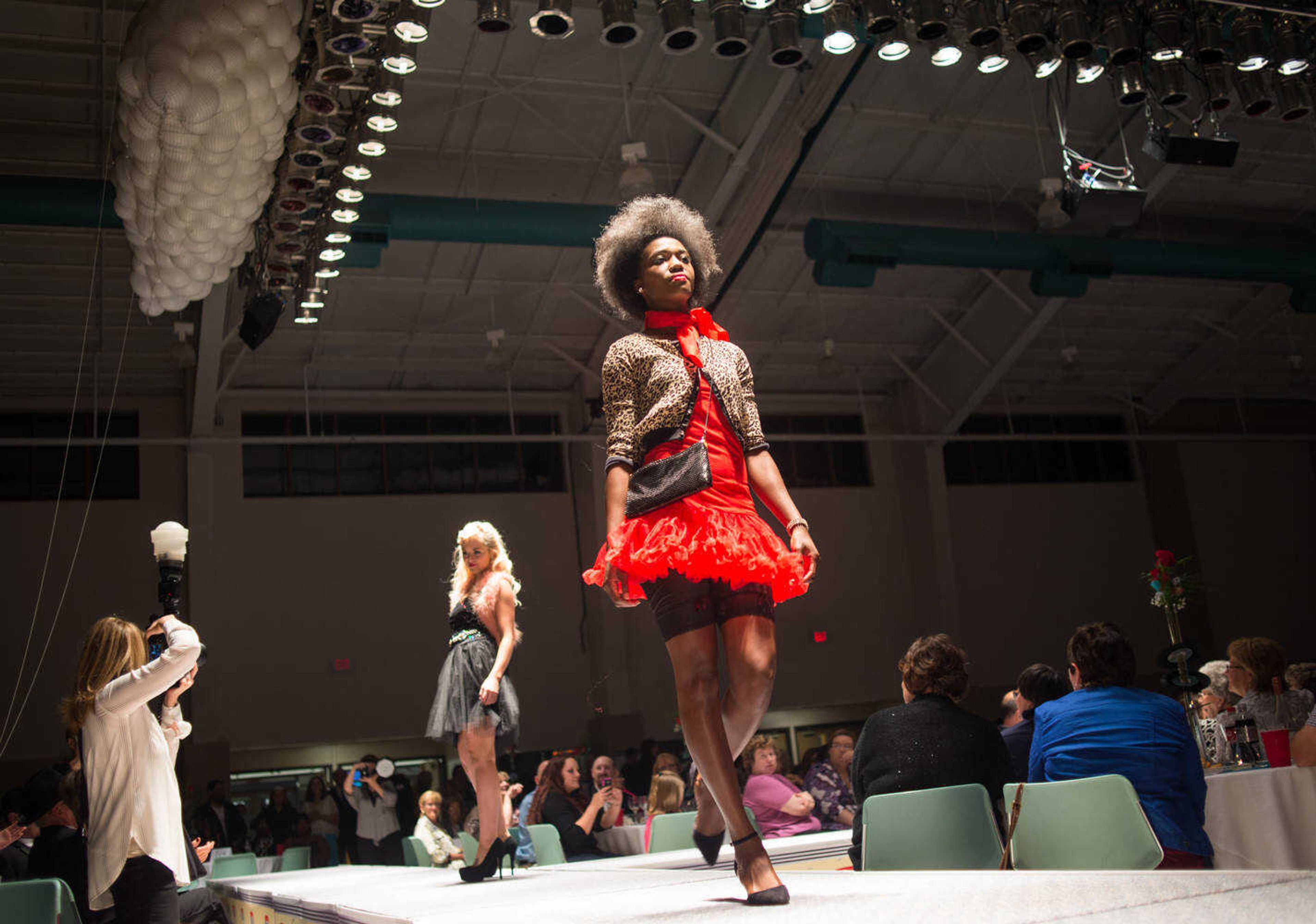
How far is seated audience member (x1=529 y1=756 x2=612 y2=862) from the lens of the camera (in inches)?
245

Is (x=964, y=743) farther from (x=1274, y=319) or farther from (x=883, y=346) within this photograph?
(x=1274, y=319)

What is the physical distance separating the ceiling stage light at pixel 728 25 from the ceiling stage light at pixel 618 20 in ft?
1.62

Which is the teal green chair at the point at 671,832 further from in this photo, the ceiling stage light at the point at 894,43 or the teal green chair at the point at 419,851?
the ceiling stage light at the point at 894,43

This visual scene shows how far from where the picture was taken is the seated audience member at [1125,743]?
283 cm

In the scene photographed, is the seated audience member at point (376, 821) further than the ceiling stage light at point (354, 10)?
Yes

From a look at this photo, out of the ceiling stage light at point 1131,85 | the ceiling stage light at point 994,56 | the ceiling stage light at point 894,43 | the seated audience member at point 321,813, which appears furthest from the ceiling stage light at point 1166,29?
the seated audience member at point 321,813

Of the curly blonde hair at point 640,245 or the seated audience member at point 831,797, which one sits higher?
the curly blonde hair at point 640,245

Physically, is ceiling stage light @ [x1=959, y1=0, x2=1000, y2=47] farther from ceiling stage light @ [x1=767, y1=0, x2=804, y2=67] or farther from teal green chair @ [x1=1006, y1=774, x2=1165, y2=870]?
teal green chair @ [x1=1006, y1=774, x2=1165, y2=870]

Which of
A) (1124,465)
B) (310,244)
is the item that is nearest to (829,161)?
(310,244)

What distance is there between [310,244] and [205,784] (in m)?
6.80

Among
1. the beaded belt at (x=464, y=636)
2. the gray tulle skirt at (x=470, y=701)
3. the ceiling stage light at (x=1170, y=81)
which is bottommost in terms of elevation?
the gray tulle skirt at (x=470, y=701)

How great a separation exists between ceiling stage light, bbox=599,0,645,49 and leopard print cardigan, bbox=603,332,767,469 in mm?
4385

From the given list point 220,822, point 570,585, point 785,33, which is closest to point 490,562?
point 785,33

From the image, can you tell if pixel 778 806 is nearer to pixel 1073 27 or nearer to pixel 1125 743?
pixel 1125 743
